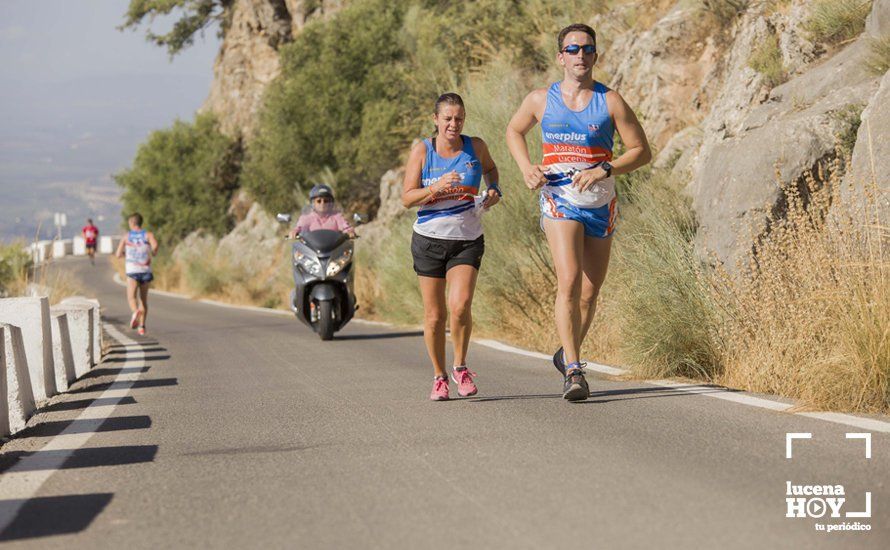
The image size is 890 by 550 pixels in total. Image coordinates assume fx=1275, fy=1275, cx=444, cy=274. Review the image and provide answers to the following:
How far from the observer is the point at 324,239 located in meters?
15.7

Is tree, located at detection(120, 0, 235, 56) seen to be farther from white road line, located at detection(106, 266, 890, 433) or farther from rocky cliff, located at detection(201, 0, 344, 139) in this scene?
white road line, located at detection(106, 266, 890, 433)

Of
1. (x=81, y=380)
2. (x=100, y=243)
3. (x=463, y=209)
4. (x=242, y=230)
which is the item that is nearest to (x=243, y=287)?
(x=242, y=230)

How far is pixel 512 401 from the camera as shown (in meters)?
8.25

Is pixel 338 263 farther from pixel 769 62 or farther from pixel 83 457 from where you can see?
pixel 83 457

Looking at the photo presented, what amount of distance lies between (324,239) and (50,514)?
10.7m

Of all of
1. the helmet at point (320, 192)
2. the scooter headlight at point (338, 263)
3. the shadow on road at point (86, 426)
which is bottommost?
the shadow on road at point (86, 426)

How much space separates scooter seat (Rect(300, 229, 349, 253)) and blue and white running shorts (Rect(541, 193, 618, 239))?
763cm

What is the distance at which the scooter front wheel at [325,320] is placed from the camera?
50.1ft

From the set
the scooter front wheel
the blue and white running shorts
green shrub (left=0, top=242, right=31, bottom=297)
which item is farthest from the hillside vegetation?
green shrub (left=0, top=242, right=31, bottom=297)

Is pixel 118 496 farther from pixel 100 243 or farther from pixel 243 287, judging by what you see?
pixel 100 243

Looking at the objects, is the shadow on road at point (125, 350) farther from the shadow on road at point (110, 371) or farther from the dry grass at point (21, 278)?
the dry grass at point (21, 278)

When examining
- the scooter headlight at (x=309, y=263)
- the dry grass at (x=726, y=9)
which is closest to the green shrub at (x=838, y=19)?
the dry grass at (x=726, y=9)

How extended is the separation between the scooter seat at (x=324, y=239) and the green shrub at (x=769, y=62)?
534 cm

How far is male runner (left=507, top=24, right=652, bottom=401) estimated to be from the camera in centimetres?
798
